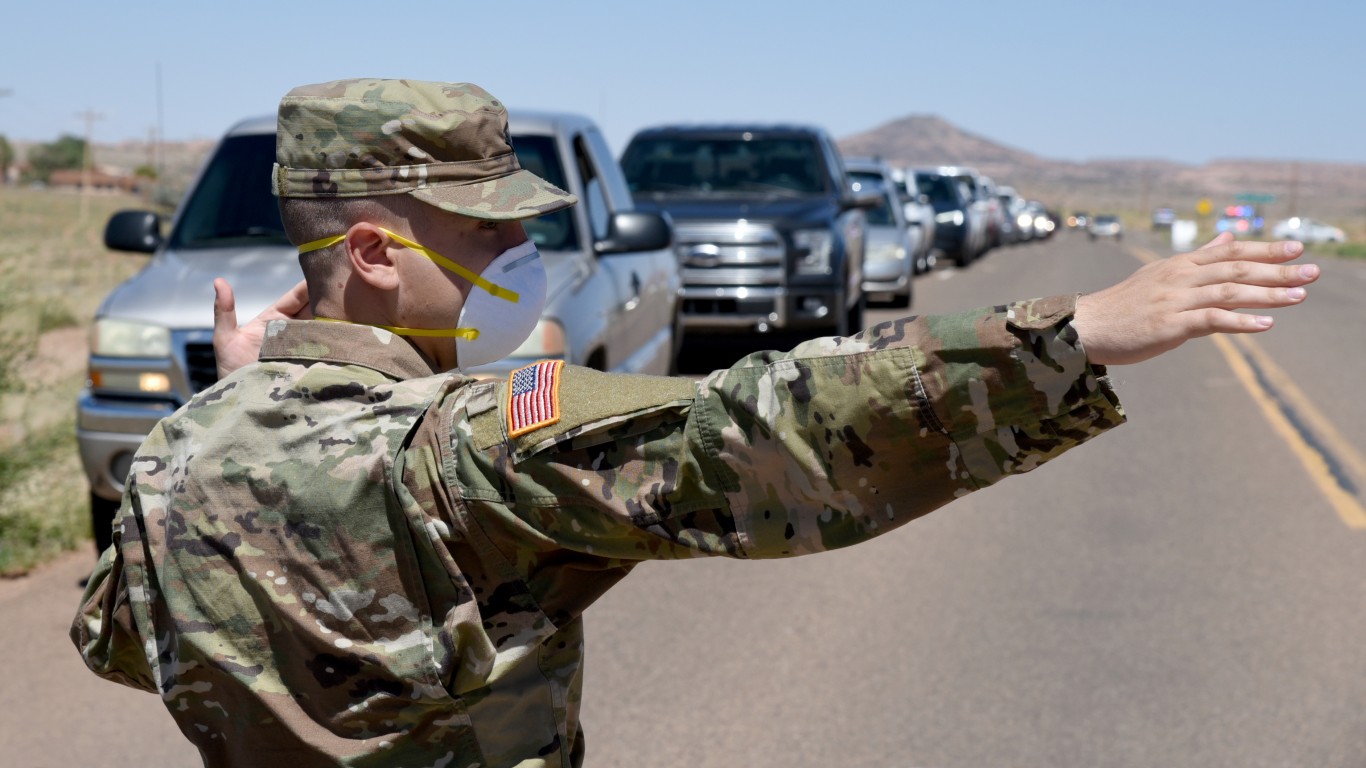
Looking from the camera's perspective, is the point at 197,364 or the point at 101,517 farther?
the point at 101,517

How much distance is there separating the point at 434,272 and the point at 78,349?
1505cm

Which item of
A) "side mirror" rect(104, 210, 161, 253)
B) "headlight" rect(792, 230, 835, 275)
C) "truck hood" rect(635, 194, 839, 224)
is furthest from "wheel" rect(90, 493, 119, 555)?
"headlight" rect(792, 230, 835, 275)

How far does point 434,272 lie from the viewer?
1.84 metres

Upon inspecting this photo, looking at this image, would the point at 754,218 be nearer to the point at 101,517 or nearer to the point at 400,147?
the point at 101,517

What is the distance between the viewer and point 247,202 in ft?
23.0

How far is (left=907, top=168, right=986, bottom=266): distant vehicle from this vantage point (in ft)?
102

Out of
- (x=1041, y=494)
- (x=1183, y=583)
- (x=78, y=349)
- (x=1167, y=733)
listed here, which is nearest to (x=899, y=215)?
(x=78, y=349)

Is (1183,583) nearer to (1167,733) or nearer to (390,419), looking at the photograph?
(1167,733)

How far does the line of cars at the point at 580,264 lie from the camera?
5.96 m

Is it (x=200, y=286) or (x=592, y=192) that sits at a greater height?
(x=592, y=192)

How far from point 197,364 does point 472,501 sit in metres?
4.61

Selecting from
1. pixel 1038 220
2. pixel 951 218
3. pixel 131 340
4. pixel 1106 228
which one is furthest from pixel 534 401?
pixel 1106 228

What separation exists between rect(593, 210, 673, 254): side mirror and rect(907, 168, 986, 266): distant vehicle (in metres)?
24.5

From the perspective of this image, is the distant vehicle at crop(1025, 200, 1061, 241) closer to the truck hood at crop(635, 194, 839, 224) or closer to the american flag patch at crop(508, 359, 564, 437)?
the truck hood at crop(635, 194, 839, 224)
